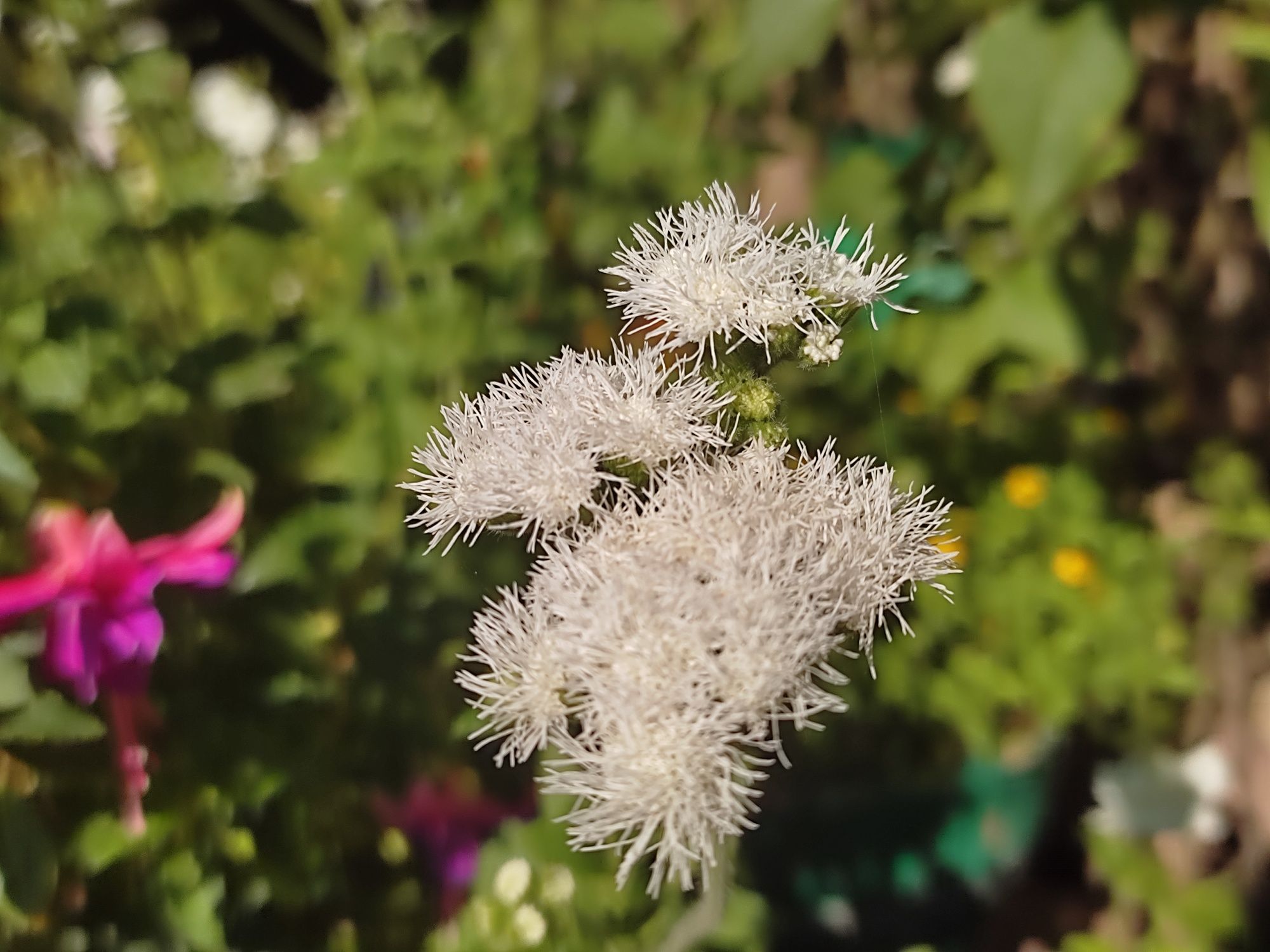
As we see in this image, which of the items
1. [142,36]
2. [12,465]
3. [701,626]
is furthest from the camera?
[142,36]

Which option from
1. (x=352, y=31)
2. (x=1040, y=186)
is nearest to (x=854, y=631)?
(x=1040, y=186)

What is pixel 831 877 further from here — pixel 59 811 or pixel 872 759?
pixel 59 811

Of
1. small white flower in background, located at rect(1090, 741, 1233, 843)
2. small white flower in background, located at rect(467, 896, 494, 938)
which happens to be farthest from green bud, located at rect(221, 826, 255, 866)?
small white flower in background, located at rect(1090, 741, 1233, 843)

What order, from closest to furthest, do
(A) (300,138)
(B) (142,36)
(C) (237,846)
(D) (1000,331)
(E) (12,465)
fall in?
(E) (12,465)
(C) (237,846)
(D) (1000,331)
(B) (142,36)
(A) (300,138)

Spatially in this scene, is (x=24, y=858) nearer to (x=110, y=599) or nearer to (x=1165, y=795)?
(x=110, y=599)

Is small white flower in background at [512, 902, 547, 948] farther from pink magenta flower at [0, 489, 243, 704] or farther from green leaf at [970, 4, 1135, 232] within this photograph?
green leaf at [970, 4, 1135, 232]

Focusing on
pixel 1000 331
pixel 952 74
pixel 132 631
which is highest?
pixel 952 74

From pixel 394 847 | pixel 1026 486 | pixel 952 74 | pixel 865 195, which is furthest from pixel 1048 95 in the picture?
pixel 394 847
